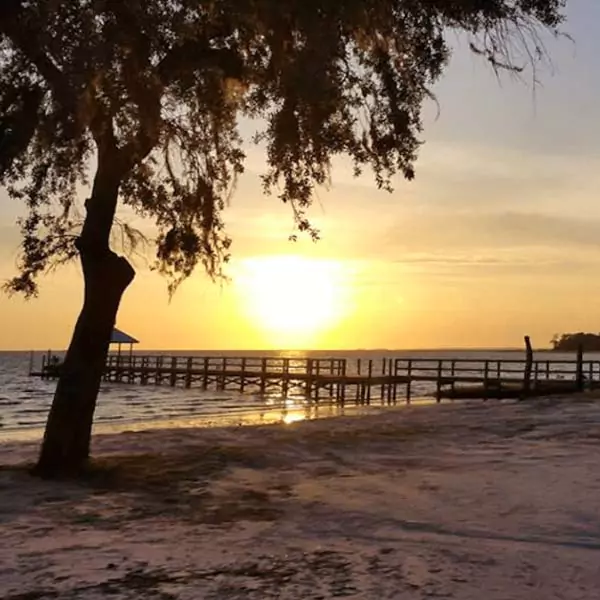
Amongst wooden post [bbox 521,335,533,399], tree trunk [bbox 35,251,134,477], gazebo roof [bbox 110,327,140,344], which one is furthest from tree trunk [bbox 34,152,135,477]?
gazebo roof [bbox 110,327,140,344]

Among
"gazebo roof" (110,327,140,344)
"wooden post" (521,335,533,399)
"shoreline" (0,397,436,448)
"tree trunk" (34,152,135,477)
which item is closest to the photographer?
"tree trunk" (34,152,135,477)

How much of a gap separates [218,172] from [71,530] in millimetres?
6490

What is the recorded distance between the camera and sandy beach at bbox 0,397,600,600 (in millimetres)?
5680

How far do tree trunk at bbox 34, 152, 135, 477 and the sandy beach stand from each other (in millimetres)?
654

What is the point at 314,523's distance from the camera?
25.3ft

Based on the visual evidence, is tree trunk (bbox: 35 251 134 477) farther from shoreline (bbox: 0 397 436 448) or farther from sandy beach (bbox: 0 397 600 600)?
shoreline (bbox: 0 397 436 448)

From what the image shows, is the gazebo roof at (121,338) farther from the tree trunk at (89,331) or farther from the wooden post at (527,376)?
the tree trunk at (89,331)

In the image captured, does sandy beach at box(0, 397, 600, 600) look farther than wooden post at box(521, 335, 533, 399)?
No

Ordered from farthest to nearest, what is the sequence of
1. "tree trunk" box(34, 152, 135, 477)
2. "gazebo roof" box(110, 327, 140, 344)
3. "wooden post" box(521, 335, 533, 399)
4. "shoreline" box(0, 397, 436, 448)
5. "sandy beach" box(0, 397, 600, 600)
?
1. "gazebo roof" box(110, 327, 140, 344)
2. "wooden post" box(521, 335, 533, 399)
3. "shoreline" box(0, 397, 436, 448)
4. "tree trunk" box(34, 152, 135, 477)
5. "sandy beach" box(0, 397, 600, 600)

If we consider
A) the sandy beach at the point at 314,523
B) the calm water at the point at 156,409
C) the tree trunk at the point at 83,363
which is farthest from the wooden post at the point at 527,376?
the tree trunk at the point at 83,363

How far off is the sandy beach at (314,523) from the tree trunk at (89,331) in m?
0.65

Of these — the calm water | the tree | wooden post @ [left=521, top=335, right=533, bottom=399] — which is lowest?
the calm water

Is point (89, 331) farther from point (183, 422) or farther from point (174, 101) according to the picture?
point (183, 422)

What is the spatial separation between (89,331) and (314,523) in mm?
4957
